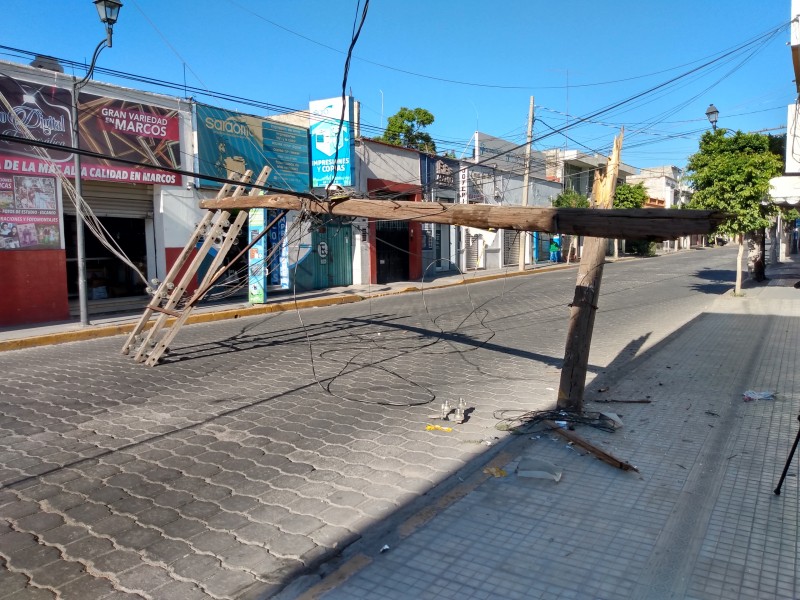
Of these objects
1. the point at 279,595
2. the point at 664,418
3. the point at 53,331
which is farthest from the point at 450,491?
the point at 53,331

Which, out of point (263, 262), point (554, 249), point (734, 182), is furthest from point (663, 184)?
point (263, 262)

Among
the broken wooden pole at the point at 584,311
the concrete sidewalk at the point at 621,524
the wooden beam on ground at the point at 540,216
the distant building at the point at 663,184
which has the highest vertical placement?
the distant building at the point at 663,184

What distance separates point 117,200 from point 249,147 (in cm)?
440

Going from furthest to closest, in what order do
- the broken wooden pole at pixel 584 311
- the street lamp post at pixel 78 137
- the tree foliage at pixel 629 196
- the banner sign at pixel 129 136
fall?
the tree foliage at pixel 629 196 → the banner sign at pixel 129 136 → the street lamp post at pixel 78 137 → the broken wooden pole at pixel 584 311

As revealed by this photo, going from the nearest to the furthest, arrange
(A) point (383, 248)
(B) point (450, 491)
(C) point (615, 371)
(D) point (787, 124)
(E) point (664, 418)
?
(B) point (450, 491)
(E) point (664, 418)
(C) point (615, 371)
(D) point (787, 124)
(A) point (383, 248)

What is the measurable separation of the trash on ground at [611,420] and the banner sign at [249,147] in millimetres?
10433

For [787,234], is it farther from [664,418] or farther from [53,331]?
[53,331]

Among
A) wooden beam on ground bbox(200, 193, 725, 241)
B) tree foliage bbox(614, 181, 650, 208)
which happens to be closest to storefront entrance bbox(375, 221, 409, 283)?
wooden beam on ground bbox(200, 193, 725, 241)

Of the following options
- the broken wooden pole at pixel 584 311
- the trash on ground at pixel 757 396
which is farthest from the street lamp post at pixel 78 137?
the trash on ground at pixel 757 396

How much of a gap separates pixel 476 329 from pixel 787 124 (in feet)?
30.4

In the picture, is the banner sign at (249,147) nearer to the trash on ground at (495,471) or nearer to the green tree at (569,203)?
the trash on ground at (495,471)

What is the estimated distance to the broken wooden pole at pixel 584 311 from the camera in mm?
5633

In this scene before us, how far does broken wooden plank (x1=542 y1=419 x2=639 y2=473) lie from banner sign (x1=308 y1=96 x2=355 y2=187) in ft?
47.1

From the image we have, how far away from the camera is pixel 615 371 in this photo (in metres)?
7.86
